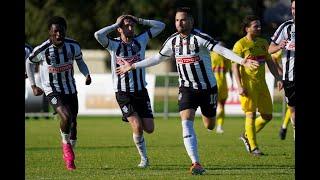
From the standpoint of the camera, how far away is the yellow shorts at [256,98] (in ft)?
51.0

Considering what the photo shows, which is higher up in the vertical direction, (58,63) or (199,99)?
(58,63)

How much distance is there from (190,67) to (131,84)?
1302 mm

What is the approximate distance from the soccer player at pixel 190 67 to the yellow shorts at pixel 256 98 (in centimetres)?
320

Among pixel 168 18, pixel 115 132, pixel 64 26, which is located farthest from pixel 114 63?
pixel 168 18

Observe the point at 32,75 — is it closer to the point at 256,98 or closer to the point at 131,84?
the point at 131,84

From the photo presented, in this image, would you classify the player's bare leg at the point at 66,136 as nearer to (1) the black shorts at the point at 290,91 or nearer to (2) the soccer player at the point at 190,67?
(2) the soccer player at the point at 190,67

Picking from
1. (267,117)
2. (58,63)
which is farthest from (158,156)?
Result: (58,63)

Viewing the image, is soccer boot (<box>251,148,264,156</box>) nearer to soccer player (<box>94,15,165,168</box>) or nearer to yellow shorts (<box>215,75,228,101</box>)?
soccer player (<box>94,15,165,168</box>)

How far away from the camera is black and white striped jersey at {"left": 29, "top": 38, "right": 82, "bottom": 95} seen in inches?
512

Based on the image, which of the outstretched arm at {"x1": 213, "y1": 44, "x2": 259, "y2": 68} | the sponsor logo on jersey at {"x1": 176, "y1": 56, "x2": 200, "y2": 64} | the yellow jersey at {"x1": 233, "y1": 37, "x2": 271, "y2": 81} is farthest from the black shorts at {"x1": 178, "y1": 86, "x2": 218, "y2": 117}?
the yellow jersey at {"x1": 233, "y1": 37, "x2": 271, "y2": 81}

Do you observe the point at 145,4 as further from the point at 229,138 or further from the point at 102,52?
the point at 229,138

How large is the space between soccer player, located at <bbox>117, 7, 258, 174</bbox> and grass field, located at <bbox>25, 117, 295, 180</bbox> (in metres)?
0.79

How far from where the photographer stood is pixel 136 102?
13.1 meters
